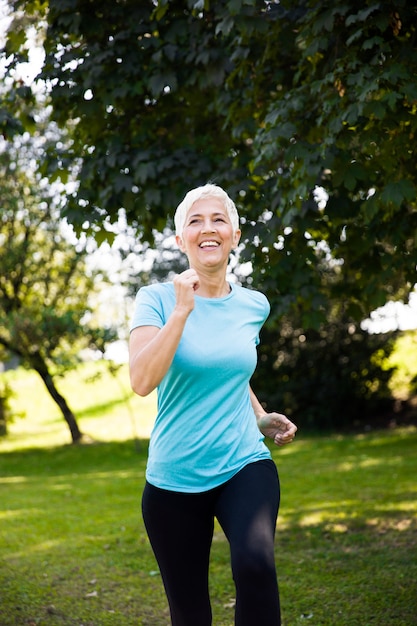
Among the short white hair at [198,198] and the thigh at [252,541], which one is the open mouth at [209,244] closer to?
the short white hair at [198,198]

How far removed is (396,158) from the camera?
196 inches

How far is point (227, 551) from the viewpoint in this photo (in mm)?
6707

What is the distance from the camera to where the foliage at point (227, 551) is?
5180 mm

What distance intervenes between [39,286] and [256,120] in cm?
1199

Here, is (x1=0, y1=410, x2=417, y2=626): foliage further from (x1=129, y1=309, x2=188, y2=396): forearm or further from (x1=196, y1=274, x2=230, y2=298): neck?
(x1=129, y1=309, x2=188, y2=396): forearm

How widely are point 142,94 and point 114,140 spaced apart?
55 centimetres

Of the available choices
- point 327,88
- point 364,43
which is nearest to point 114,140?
point 327,88

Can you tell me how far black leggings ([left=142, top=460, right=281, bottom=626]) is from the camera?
2.71 metres

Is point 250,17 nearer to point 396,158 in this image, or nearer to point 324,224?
point 396,158

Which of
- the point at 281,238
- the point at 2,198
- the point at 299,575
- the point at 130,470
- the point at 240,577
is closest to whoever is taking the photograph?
the point at 240,577

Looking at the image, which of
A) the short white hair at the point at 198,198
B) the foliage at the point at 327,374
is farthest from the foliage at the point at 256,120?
the foliage at the point at 327,374

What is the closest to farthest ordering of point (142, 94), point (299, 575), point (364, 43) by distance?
point (364, 43)
point (299, 575)
point (142, 94)

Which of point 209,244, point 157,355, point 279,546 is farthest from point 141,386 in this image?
point 279,546

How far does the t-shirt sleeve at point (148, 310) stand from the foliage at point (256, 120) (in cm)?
217
